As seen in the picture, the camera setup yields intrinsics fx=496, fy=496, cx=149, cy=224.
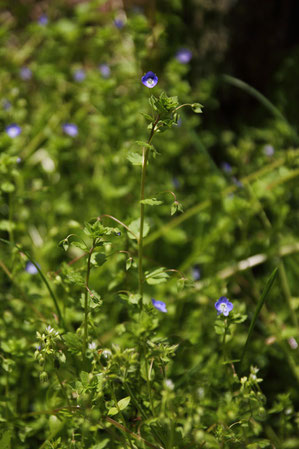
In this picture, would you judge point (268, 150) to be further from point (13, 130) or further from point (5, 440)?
point (5, 440)

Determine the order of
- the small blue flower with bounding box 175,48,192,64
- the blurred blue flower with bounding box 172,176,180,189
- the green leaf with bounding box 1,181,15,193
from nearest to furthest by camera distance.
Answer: the green leaf with bounding box 1,181,15,193 → the blurred blue flower with bounding box 172,176,180,189 → the small blue flower with bounding box 175,48,192,64

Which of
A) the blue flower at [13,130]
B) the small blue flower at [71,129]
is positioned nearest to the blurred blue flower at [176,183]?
the small blue flower at [71,129]

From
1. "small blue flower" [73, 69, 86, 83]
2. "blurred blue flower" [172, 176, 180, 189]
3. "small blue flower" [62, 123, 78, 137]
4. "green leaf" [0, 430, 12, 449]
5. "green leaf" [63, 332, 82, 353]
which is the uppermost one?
"small blue flower" [73, 69, 86, 83]

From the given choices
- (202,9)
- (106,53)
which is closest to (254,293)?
(202,9)

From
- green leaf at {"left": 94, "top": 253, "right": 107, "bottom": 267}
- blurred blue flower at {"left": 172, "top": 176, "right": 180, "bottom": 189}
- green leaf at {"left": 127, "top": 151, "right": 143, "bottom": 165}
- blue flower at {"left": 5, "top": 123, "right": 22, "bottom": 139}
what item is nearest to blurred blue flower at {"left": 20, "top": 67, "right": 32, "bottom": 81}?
blue flower at {"left": 5, "top": 123, "right": 22, "bottom": 139}

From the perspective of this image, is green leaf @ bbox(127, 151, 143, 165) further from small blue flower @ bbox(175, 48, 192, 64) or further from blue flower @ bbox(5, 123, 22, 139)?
small blue flower @ bbox(175, 48, 192, 64)

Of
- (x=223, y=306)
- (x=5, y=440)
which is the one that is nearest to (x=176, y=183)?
(x=223, y=306)

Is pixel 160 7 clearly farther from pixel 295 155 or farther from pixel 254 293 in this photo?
pixel 254 293
